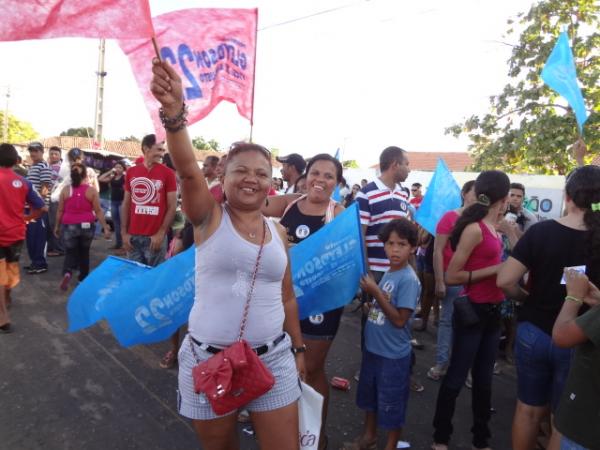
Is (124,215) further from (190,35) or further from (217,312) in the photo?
(217,312)

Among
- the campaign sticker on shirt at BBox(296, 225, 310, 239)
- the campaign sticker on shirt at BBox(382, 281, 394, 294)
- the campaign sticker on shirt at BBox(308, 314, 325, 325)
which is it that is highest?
the campaign sticker on shirt at BBox(296, 225, 310, 239)

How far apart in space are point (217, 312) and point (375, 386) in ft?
4.94

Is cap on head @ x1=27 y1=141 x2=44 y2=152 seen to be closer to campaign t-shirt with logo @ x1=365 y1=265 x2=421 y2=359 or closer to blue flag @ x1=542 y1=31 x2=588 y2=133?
campaign t-shirt with logo @ x1=365 y1=265 x2=421 y2=359

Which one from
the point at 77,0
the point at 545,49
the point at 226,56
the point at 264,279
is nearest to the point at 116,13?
the point at 77,0

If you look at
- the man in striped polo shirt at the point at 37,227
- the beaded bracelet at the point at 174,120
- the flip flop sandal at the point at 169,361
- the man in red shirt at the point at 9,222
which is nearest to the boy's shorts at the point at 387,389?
the beaded bracelet at the point at 174,120

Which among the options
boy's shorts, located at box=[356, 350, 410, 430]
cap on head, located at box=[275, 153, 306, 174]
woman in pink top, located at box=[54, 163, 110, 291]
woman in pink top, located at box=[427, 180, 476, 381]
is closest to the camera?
boy's shorts, located at box=[356, 350, 410, 430]

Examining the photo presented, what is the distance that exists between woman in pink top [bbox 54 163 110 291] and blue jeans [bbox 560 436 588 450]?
6220mm

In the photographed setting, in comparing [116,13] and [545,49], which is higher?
[545,49]

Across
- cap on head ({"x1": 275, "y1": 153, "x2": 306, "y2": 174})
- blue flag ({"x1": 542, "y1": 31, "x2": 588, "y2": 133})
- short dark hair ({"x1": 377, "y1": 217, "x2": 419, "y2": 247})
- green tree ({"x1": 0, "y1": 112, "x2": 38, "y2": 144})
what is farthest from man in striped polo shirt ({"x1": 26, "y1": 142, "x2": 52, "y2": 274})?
green tree ({"x1": 0, "y1": 112, "x2": 38, "y2": 144})

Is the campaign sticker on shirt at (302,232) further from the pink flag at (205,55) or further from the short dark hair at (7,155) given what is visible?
the short dark hair at (7,155)

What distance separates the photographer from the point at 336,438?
3135 millimetres

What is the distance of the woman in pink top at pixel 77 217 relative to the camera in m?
6.25

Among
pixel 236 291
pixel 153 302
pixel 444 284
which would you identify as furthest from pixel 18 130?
pixel 236 291

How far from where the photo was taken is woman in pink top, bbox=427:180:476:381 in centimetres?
380
